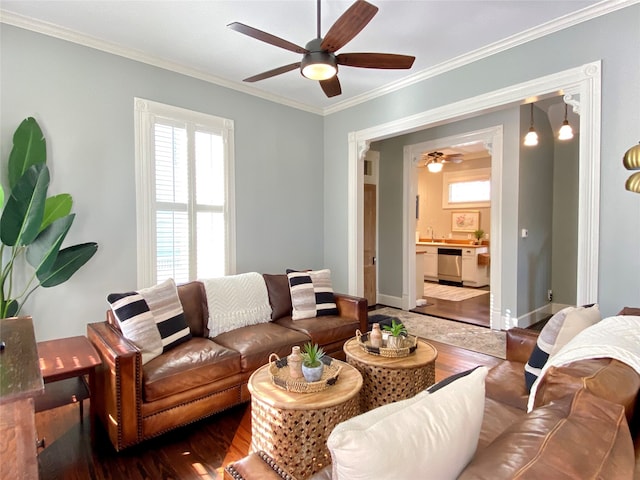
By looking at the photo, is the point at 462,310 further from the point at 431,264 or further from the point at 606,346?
the point at 606,346

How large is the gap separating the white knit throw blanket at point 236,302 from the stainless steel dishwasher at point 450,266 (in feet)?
19.0

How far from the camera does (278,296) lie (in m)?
3.61

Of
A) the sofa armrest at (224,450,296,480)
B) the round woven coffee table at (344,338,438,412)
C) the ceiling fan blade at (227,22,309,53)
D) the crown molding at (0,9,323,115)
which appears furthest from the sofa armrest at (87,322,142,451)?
the crown molding at (0,9,323,115)

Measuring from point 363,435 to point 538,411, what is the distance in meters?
0.61

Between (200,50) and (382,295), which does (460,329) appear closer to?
(382,295)

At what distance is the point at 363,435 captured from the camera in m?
0.76

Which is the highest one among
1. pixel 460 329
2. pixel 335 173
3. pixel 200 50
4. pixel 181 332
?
pixel 200 50

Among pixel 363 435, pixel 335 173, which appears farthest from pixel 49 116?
pixel 363 435

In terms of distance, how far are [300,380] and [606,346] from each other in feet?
4.54

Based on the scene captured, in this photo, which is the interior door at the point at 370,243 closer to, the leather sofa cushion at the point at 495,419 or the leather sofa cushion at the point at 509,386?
the leather sofa cushion at the point at 509,386

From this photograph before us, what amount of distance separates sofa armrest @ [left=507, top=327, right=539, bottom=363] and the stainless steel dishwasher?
588 centimetres

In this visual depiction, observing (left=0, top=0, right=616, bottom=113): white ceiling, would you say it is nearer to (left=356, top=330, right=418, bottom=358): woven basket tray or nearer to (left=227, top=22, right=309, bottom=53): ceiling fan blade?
(left=227, top=22, right=309, bottom=53): ceiling fan blade

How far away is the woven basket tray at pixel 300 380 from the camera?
190cm

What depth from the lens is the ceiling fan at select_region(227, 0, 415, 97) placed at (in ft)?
6.15
